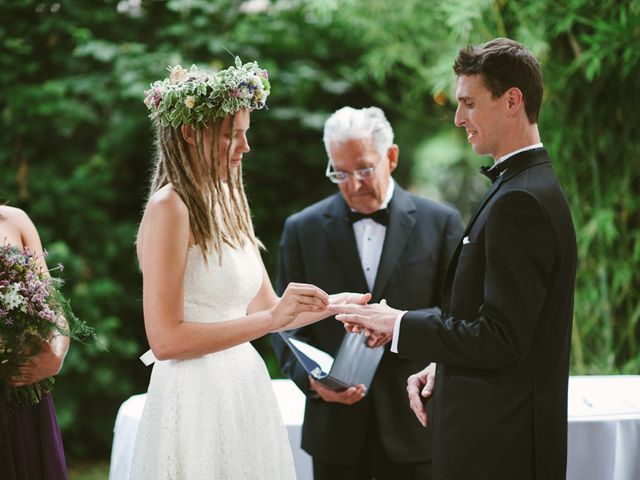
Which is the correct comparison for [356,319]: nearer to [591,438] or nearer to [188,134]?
[188,134]

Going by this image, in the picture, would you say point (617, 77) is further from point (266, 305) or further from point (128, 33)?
point (128, 33)

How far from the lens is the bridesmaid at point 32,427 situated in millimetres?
2184

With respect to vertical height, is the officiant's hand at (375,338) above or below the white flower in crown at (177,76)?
below

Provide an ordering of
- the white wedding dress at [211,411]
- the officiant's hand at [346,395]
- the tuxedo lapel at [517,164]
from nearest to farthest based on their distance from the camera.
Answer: the tuxedo lapel at [517,164], the white wedding dress at [211,411], the officiant's hand at [346,395]

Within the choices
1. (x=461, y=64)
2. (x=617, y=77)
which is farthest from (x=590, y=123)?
(x=461, y=64)

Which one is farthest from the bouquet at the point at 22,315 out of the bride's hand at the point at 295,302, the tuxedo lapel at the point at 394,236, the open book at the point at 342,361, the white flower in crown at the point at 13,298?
the tuxedo lapel at the point at 394,236

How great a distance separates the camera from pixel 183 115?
2141 mm

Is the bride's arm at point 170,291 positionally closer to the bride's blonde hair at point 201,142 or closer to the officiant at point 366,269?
the bride's blonde hair at point 201,142

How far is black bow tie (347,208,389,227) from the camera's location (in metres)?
2.78

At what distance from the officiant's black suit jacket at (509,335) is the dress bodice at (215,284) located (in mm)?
515

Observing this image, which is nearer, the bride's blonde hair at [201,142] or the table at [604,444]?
the bride's blonde hair at [201,142]

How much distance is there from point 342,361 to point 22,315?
1.06 m

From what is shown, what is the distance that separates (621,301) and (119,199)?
A: 3653 millimetres

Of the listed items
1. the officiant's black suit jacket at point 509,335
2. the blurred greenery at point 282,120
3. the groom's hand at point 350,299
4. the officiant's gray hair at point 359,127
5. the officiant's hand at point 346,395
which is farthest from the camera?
the blurred greenery at point 282,120
